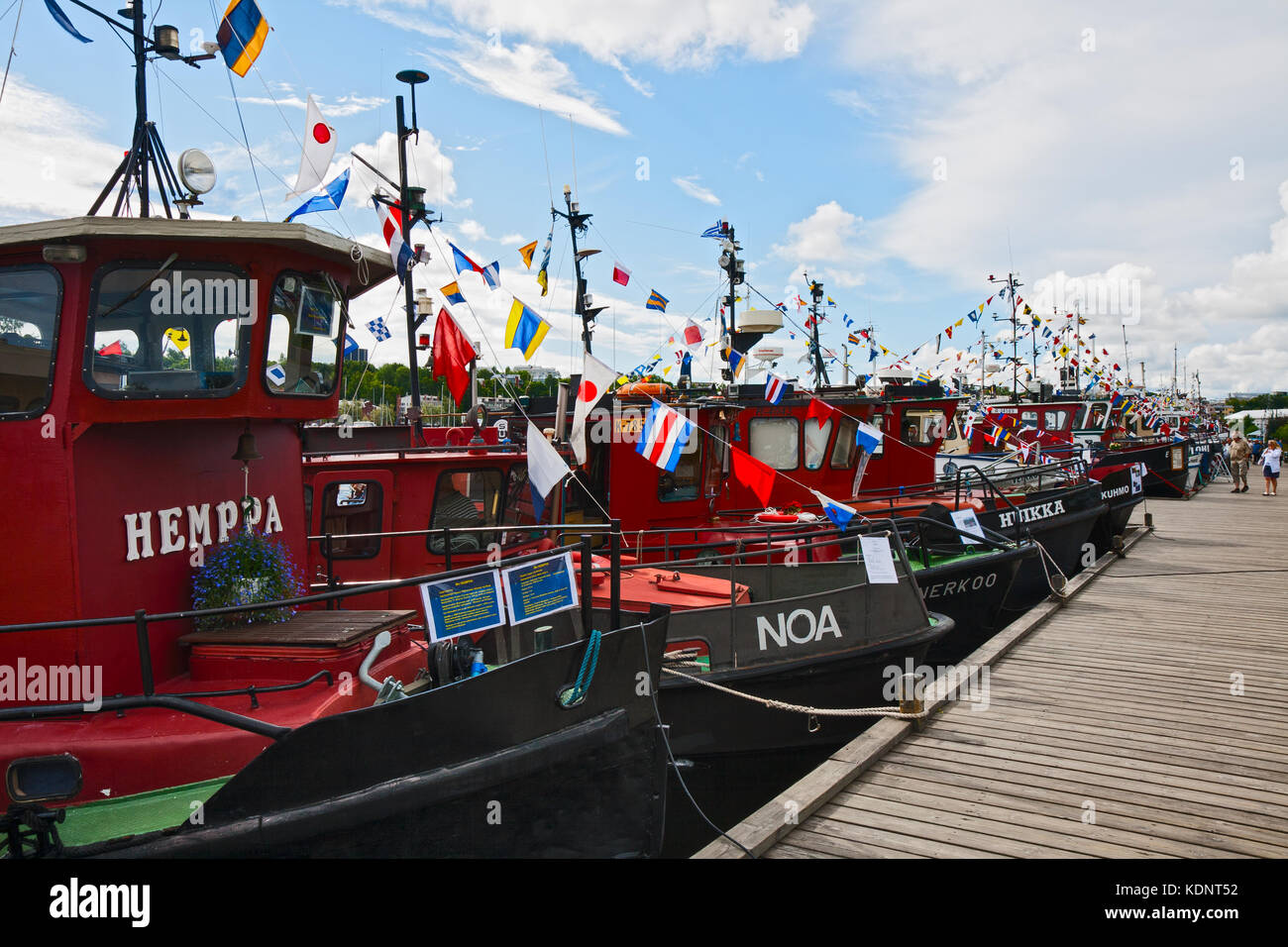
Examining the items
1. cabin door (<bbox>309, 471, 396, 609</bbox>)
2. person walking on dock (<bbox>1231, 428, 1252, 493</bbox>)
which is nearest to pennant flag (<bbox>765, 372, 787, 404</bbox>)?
cabin door (<bbox>309, 471, 396, 609</bbox>)

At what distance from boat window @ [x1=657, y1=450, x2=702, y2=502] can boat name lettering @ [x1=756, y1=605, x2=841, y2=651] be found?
3624 millimetres

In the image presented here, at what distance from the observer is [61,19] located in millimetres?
5203

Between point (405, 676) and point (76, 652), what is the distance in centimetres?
156

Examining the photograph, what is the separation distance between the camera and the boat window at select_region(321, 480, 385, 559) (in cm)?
683

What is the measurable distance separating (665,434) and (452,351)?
81.9 inches

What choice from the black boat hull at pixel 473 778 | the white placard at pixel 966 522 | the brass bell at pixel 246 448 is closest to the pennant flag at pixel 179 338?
the brass bell at pixel 246 448

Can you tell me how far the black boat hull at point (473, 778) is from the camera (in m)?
3.38

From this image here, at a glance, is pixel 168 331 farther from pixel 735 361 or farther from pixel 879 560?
pixel 735 361

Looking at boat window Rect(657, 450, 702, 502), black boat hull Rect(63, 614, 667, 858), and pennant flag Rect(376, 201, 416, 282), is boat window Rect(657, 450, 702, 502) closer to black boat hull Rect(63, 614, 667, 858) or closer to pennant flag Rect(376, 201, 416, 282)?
pennant flag Rect(376, 201, 416, 282)

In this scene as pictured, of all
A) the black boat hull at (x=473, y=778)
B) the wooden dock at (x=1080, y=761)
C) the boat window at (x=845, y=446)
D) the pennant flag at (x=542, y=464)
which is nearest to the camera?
the black boat hull at (x=473, y=778)

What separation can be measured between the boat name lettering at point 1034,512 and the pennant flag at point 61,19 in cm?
1140

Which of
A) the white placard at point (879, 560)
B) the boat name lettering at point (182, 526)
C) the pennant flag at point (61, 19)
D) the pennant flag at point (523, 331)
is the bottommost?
the white placard at point (879, 560)

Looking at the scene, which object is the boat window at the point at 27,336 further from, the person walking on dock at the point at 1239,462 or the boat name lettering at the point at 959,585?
the person walking on dock at the point at 1239,462
